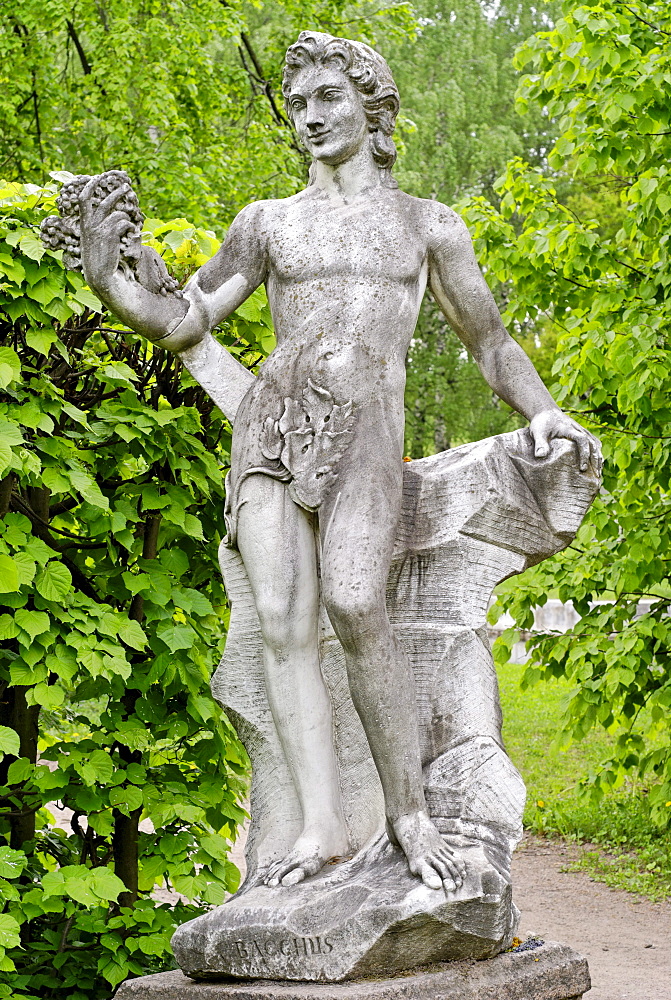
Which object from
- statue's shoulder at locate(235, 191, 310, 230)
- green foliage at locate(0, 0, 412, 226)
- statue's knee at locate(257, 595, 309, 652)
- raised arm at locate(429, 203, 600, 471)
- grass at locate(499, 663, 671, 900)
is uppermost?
green foliage at locate(0, 0, 412, 226)

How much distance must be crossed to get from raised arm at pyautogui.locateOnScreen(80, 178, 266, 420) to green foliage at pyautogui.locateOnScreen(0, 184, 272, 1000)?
0.58 m

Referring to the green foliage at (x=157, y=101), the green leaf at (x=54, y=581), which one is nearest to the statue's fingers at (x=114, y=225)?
the green leaf at (x=54, y=581)

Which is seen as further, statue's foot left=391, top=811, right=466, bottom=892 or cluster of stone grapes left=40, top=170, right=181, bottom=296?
cluster of stone grapes left=40, top=170, right=181, bottom=296

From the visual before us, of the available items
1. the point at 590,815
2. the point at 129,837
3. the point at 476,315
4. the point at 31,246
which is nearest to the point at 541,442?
the point at 476,315

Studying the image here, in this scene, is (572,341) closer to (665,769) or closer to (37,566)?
(665,769)

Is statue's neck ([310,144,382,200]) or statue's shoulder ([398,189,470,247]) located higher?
statue's neck ([310,144,382,200])

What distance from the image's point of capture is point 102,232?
130 inches

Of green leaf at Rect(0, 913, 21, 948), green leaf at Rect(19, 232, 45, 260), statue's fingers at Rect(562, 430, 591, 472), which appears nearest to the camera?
statue's fingers at Rect(562, 430, 591, 472)

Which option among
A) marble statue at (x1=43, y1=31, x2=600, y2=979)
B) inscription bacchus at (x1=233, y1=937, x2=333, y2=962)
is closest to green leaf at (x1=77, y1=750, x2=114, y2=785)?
marble statue at (x1=43, y1=31, x2=600, y2=979)

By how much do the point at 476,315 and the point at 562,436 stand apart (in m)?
0.44

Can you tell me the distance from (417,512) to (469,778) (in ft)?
2.31

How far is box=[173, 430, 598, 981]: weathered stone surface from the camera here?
10.4ft

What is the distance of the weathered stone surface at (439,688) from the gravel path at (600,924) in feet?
8.72

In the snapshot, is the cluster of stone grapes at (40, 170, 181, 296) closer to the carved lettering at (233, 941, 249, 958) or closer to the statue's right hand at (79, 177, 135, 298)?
the statue's right hand at (79, 177, 135, 298)
